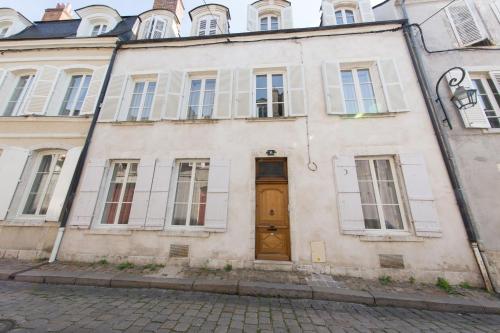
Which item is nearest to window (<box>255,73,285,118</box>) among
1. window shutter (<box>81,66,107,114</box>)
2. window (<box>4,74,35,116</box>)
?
window shutter (<box>81,66,107,114</box>)

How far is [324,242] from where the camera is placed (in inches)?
176

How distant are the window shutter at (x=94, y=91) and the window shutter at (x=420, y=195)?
8541 millimetres

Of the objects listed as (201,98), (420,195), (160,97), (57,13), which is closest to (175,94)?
(160,97)

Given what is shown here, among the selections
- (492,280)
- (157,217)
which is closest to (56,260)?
(157,217)

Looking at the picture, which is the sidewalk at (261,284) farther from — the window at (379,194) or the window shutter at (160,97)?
the window shutter at (160,97)

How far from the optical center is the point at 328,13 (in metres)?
6.76

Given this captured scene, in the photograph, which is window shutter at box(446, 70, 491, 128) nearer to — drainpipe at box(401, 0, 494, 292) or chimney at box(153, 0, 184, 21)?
drainpipe at box(401, 0, 494, 292)

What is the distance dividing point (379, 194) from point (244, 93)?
4334mm

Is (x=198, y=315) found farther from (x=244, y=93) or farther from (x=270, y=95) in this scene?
(x=270, y=95)

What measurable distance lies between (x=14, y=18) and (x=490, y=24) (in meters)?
16.1

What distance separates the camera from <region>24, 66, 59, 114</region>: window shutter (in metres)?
6.04

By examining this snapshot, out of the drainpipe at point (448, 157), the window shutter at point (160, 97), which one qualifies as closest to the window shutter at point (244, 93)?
the window shutter at point (160, 97)

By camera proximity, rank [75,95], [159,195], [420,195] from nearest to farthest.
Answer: [420,195] → [159,195] → [75,95]

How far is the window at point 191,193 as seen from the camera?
199 inches
